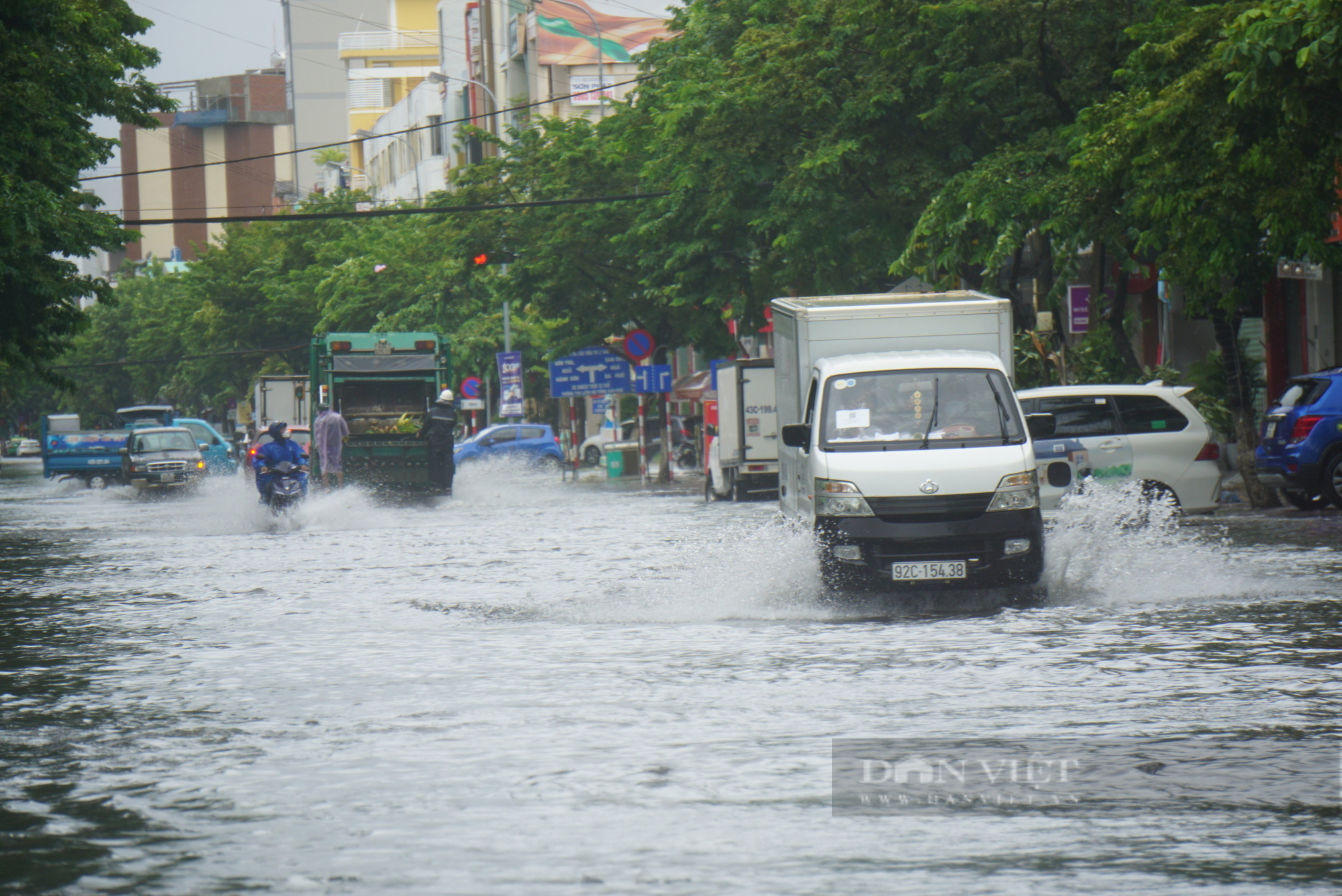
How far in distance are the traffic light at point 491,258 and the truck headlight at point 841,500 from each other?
31.3 metres

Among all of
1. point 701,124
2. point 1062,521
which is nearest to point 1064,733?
point 1062,521

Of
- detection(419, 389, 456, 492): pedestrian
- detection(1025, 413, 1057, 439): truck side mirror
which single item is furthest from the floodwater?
detection(419, 389, 456, 492): pedestrian

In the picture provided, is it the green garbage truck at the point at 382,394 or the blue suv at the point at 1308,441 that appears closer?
the blue suv at the point at 1308,441

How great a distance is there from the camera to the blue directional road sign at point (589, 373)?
45.1 m

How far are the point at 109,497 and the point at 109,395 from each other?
237 ft

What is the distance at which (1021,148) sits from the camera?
25812mm

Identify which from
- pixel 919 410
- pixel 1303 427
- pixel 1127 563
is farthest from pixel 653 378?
pixel 919 410

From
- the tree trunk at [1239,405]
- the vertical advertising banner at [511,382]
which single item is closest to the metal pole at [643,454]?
the vertical advertising banner at [511,382]

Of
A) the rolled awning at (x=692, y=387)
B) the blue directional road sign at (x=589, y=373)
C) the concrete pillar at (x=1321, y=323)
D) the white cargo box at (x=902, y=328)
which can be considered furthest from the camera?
the rolled awning at (x=692, y=387)

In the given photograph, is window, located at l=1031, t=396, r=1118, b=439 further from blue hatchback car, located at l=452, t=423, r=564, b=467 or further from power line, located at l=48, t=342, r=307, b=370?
power line, located at l=48, t=342, r=307, b=370

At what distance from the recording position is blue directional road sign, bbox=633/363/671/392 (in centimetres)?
4306

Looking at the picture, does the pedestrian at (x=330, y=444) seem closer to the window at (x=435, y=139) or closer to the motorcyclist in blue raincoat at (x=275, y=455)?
the motorcyclist in blue raincoat at (x=275, y=455)

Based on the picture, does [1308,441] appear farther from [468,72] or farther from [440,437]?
[468,72]

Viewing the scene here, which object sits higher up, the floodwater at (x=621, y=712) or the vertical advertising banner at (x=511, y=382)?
the vertical advertising banner at (x=511, y=382)
